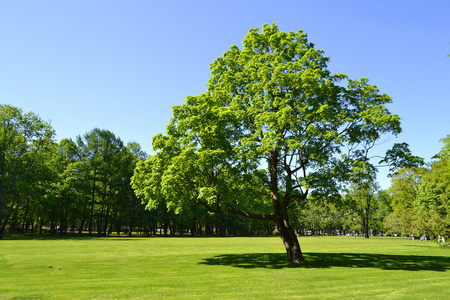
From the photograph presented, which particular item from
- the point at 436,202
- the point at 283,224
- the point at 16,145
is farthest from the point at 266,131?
the point at 16,145

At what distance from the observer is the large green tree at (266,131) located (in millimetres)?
18531

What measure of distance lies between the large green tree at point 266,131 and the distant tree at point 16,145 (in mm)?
40711

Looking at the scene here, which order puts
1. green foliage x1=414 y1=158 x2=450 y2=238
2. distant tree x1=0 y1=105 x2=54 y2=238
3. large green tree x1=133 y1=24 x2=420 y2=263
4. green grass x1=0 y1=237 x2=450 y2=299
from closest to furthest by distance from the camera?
green grass x1=0 y1=237 x2=450 y2=299
large green tree x1=133 y1=24 x2=420 y2=263
green foliage x1=414 y1=158 x2=450 y2=238
distant tree x1=0 y1=105 x2=54 y2=238

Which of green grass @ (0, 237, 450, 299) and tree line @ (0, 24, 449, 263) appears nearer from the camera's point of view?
green grass @ (0, 237, 450, 299)

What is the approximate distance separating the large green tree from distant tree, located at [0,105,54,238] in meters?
40.7

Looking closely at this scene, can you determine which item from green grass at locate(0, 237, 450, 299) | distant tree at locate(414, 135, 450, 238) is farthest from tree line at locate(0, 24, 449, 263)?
distant tree at locate(414, 135, 450, 238)

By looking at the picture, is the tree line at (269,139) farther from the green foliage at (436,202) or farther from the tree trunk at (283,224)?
the green foliage at (436,202)

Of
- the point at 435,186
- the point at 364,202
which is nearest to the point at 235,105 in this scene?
the point at 435,186

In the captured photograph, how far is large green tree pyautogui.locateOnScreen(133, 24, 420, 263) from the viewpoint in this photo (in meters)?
18.5

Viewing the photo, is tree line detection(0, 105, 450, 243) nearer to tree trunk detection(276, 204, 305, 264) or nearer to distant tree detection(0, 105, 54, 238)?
distant tree detection(0, 105, 54, 238)

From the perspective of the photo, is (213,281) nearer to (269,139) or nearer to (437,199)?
(269,139)

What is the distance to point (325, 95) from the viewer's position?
2006 centimetres

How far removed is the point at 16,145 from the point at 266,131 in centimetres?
5289

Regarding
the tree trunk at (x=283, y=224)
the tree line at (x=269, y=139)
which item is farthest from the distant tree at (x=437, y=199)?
the tree trunk at (x=283, y=224)
